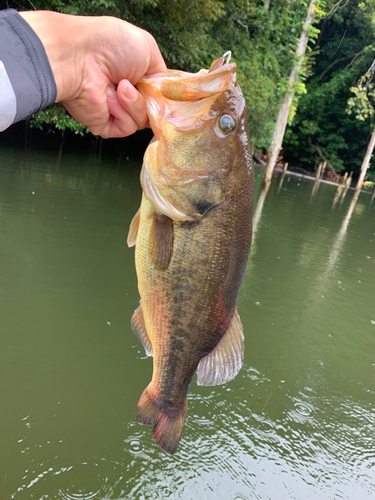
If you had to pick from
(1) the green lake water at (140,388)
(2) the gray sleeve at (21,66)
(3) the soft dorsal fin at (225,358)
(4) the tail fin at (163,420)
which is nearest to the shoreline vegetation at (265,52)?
(1) the green lake water at (140,388)

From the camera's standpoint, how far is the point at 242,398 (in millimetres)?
3693

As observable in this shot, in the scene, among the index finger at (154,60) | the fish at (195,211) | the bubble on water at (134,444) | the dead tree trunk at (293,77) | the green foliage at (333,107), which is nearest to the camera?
the fish at (195,211)

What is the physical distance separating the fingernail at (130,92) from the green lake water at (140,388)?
2.64 meters

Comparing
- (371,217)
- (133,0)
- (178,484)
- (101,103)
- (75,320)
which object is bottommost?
(178,484)

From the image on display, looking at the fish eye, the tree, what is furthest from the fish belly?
the tree

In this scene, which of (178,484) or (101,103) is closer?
(101,103)

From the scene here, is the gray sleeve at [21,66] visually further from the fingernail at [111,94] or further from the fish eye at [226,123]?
the fish eye at [226,123]

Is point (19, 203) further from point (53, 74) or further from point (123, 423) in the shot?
point (53, 74)

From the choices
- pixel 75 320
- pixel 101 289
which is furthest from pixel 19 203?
pixel 75 320

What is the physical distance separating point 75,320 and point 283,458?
260 centimetres

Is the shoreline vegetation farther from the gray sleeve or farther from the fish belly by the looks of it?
the fish belly

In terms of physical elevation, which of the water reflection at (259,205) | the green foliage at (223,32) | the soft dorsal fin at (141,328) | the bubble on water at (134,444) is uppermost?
the green foliage at (223,32)

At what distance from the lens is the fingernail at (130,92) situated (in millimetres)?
1761

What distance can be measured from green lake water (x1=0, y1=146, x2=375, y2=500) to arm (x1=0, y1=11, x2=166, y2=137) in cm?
251
